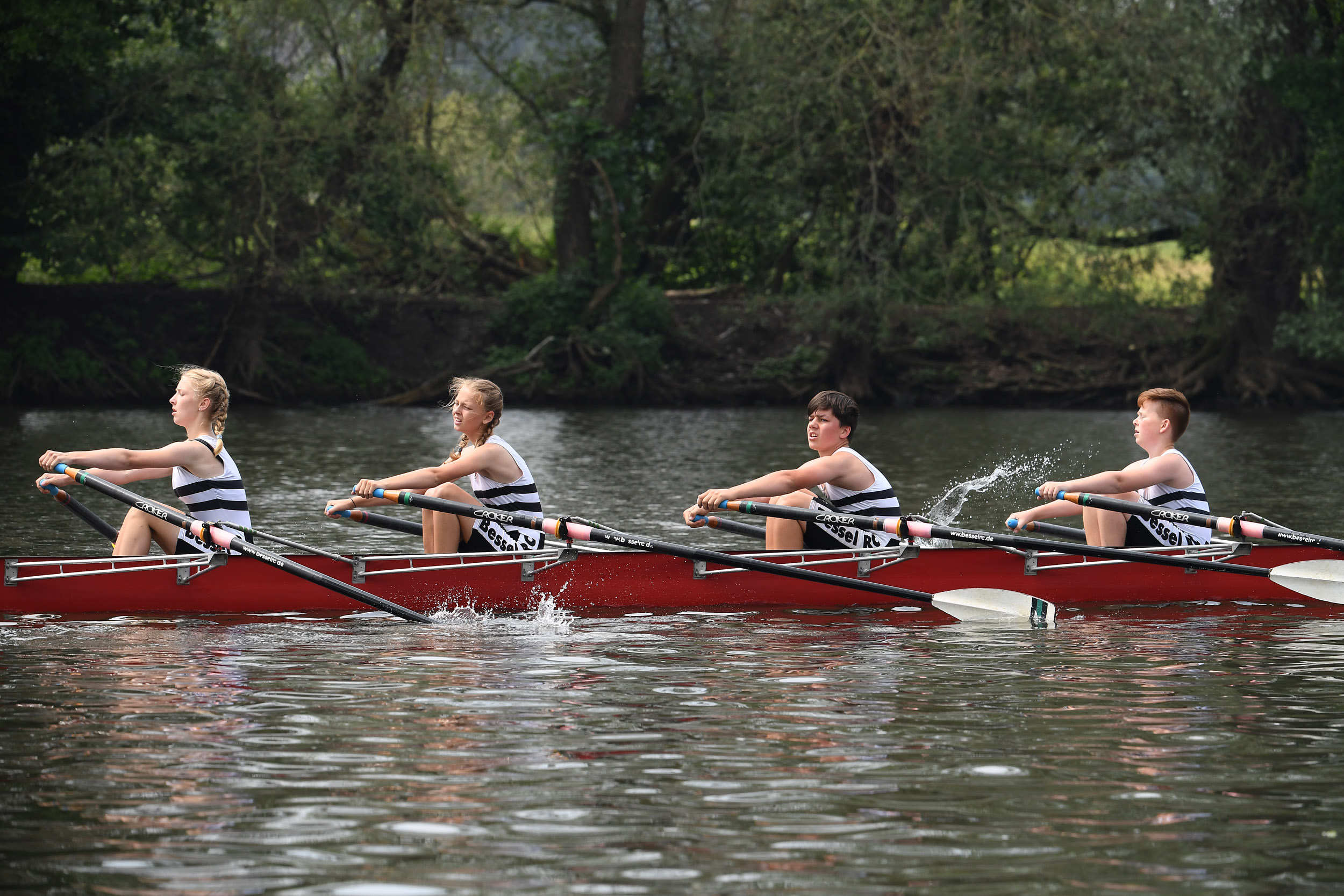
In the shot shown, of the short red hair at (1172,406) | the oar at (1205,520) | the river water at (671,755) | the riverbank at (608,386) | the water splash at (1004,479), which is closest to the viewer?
the river water at (671,755)

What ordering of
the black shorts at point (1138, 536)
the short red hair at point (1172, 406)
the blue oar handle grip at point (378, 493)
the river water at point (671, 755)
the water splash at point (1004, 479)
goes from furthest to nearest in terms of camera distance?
1. the water splash at point (1004, 479)
2. the black shorts at point (1138, 536)
3. the short red hair at point (1172, 406)
4. the blue oar handle grip at point (378, 493)
5. the river water at point (671, 755)

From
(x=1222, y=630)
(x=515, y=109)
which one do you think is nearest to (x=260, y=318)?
(x=515, y=109)

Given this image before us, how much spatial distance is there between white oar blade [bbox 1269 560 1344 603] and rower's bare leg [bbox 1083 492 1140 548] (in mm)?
940

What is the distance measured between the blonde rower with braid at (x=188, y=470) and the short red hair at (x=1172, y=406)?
5.64m

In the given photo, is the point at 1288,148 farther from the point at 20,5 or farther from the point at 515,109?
the point at 20,5

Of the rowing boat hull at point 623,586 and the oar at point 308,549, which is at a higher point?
the oar at point 308,549

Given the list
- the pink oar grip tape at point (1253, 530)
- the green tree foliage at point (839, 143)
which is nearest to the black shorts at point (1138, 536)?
the pink oar grip tape at point (1253, 530)

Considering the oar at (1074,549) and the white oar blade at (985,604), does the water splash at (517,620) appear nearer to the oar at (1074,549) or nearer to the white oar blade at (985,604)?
the oar at (1074,549)

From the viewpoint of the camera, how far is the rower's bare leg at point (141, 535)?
34.0 ft

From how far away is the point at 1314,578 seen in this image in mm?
11117

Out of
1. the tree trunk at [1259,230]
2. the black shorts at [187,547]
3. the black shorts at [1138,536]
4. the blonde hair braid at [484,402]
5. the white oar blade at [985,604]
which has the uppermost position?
the tree trunk at [1259,230]

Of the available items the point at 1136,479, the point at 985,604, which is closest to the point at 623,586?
the point at 985,604

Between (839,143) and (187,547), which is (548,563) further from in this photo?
(839,143)

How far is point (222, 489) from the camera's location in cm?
1041
